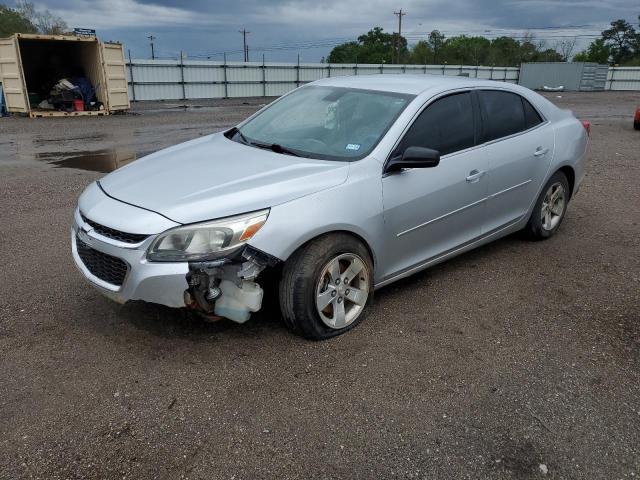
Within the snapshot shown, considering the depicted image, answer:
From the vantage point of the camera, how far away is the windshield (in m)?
3.70

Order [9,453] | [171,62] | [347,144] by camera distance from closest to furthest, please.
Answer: [9,453] < [347,144] < [171,62]

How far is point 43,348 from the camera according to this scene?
3328 millimetres

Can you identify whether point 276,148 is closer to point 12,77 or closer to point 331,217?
point 331,217

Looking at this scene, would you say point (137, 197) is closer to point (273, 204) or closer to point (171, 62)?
point (273, 204)

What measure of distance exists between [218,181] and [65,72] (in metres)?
19.8

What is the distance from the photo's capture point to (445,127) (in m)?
4.03

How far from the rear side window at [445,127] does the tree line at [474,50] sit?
63691 mm

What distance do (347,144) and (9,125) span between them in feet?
52.2

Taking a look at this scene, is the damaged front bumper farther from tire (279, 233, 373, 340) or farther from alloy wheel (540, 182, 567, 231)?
alloy wheel (540, 182, 567, 231)

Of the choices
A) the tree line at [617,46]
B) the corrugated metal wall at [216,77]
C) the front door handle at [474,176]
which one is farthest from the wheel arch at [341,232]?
the tree line at [617,46]

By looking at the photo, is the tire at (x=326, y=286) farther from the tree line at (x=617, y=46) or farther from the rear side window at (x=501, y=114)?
the tree line at (x=617, y=46)

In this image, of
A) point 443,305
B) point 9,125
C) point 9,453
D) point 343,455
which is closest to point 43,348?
point 9,453

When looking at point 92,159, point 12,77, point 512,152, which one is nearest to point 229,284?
point 512,152

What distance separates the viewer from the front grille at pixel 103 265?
9.98ft
